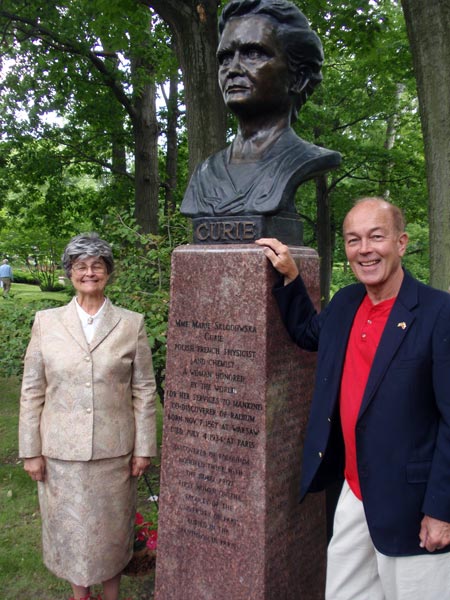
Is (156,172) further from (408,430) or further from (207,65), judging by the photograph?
(408,430)

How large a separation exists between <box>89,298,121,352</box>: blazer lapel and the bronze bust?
0.74 m

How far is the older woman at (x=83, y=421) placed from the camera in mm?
3164

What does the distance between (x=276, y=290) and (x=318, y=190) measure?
1228 centimetres

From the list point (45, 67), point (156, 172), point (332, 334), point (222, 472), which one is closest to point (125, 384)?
point (222, 472)

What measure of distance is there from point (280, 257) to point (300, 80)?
1.18 metres

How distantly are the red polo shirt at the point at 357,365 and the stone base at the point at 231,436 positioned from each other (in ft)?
1.70

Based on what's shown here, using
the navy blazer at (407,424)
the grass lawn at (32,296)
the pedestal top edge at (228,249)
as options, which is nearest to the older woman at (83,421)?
the pedestal top edge at (228,249)

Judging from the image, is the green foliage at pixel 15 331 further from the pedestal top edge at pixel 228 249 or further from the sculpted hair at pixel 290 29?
the sculpted hair at pixel 290 29

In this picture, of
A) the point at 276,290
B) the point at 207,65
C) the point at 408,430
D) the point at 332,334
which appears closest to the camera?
the point at 408,430

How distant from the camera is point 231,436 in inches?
121

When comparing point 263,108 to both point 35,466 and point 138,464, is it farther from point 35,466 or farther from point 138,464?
point 35,466

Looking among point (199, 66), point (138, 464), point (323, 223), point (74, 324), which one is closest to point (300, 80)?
point (74, 324)

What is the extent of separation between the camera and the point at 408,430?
2281 mm

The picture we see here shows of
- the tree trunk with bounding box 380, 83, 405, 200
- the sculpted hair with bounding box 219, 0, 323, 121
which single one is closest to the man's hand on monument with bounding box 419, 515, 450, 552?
the sculpted hair with bounding box 219, 0, 323, 121
